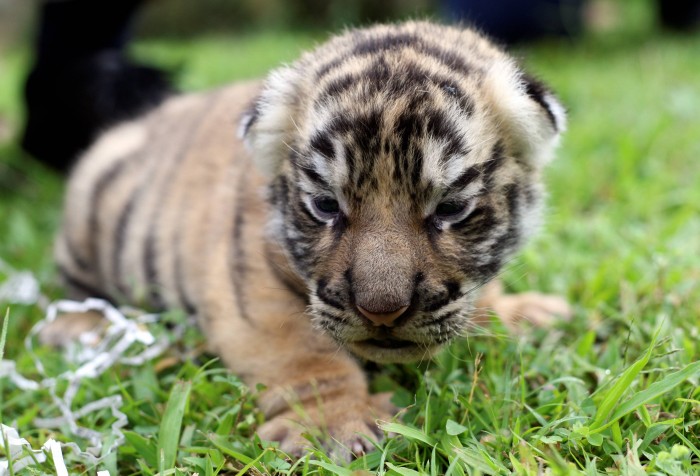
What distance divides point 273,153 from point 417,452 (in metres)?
1.13

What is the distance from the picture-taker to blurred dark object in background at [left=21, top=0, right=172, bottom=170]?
4570 millimetres

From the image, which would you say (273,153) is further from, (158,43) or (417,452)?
(158,43)

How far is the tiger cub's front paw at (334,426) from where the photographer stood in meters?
2.25

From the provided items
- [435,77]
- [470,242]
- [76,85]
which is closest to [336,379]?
[470,242]

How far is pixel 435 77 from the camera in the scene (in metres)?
2.29

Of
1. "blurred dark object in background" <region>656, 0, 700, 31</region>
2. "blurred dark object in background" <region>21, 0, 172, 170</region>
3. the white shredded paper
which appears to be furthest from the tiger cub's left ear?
"blurred dark object in background" <region>656, 0, 700, 31</region>

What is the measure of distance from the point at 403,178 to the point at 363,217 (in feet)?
0.53

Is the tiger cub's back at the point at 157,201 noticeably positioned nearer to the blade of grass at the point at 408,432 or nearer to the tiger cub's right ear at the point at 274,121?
the tiger cub's right ear at the point at 274,121

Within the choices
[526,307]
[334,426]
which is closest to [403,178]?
[334,426]

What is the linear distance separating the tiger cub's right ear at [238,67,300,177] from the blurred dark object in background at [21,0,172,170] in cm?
202

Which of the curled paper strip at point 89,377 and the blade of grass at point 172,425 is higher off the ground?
the blade of grass at point 172,425

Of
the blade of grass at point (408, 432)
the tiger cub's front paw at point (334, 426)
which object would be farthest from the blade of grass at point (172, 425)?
the blade of grass at point (408, 432)

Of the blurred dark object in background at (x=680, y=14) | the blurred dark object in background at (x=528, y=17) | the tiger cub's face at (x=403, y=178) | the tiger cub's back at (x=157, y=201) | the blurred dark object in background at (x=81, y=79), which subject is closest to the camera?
the tiger cub's face at (x=403, y=178)

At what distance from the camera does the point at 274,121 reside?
2.59m
